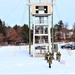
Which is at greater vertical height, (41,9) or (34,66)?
(41,9)

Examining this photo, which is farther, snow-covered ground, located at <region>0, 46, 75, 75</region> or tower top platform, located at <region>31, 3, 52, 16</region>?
tower top platform, located at <region>31, 3, 52, 16</region>

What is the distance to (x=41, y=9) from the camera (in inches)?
1615

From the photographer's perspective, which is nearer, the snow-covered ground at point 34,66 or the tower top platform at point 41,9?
the snow-covered ground at point 34,66

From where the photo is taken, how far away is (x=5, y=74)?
19.9 metres

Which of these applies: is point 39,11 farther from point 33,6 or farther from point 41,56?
point 41,56

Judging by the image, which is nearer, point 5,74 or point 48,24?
point 5,74

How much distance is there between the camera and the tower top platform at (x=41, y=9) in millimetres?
40688

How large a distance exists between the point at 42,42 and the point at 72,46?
24.4 meters

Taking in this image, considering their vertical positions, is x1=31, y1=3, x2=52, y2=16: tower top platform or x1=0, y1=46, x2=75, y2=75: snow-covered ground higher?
x1=31, y1=3, x2=52, y2=16: tower top platform

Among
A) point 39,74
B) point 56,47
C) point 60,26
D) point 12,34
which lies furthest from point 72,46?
point 60,26

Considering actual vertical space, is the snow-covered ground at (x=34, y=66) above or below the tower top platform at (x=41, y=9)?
below

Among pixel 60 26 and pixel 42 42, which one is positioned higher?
pixel 60 26

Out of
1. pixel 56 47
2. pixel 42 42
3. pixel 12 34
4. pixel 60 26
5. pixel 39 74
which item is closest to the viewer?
pixel 39 74

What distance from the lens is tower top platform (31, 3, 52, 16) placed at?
40.7 metres
